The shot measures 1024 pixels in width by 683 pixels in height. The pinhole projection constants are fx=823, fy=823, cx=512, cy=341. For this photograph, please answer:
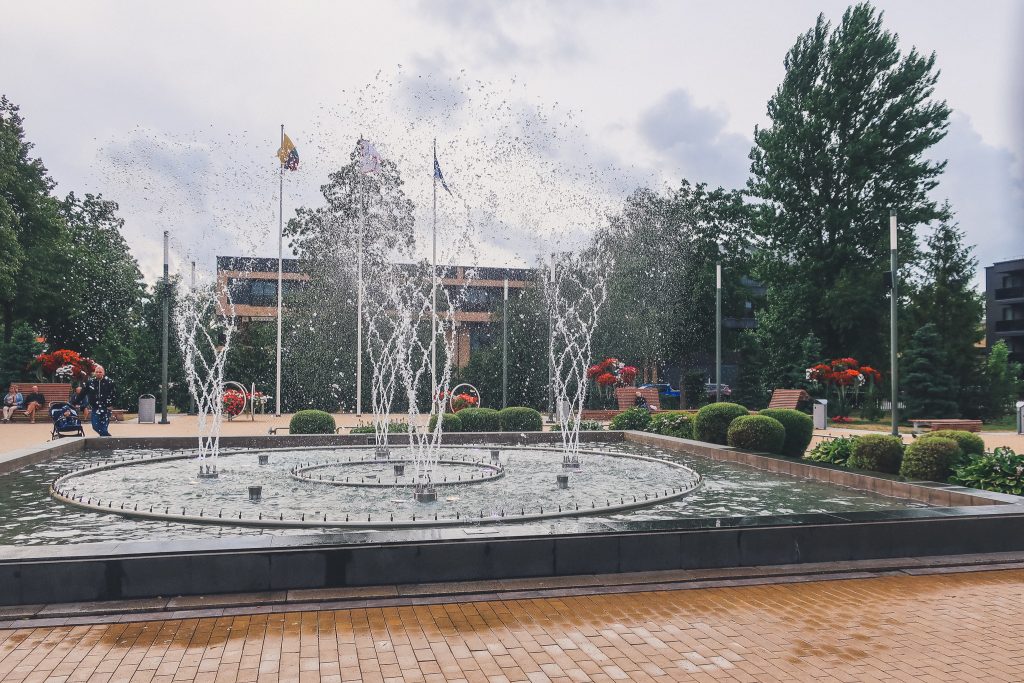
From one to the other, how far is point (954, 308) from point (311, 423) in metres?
26.3

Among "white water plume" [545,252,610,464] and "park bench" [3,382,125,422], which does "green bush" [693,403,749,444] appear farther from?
"park bench" [3,382,125,422]

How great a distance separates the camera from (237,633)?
184 inches

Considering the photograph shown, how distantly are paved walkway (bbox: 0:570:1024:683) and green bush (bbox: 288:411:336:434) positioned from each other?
12.3m

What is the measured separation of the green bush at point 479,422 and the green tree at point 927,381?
18.5 metres

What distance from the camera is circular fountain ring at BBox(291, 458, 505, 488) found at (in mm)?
10148

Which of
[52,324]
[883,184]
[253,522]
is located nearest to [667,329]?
[883,184]

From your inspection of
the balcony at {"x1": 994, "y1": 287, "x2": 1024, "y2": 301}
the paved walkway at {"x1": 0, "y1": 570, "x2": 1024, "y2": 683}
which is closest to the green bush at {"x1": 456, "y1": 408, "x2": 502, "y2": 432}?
the paved walkway at {"x1": 0, "y1": 570, "x2": 1024, "y2": 683}

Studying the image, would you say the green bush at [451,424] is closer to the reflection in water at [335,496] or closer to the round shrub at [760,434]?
the reflection in water at [335,496]

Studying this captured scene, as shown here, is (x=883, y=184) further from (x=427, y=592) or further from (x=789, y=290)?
(x=427, y=592)

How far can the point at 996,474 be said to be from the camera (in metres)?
9.03

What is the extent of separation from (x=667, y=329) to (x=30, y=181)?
2747 centimetres

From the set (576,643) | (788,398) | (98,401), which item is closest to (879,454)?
(576,643)

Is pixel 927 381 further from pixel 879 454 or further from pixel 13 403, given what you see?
pixel 13 403

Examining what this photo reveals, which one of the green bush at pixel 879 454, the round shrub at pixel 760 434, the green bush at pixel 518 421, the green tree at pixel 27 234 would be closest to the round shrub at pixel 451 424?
the green bush at pixel 518 421
